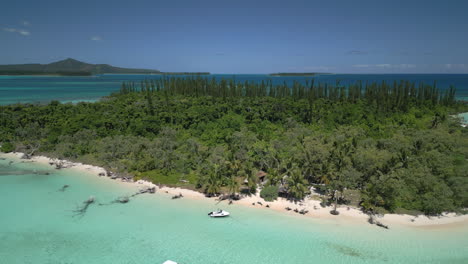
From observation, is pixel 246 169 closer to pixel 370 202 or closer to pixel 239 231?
pixel 239 231

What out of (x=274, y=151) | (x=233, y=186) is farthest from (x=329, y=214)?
(x=274, y=151)

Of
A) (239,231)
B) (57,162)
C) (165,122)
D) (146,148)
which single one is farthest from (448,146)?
(57,162)

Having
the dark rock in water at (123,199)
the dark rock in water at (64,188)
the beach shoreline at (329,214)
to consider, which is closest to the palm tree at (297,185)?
the beach shoreline at (329,214)

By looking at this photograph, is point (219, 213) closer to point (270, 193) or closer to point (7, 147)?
point (270, 193)

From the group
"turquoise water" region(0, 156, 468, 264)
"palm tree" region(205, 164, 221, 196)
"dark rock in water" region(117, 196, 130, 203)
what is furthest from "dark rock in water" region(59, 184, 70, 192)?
"palm tree" region(205, 164, 221, 196)

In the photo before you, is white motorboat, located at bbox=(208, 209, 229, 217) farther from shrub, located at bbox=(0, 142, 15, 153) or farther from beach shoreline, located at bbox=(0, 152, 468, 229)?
shrub, located at bbox=(0, 142, 15, 153)
